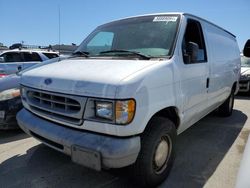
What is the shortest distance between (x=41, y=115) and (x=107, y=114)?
1026 millimetres

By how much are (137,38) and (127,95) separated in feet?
4.51

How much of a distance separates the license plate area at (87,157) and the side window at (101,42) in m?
1.66

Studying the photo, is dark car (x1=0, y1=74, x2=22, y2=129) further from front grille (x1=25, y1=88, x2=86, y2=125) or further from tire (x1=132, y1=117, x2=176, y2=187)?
tire (x1=132, y1=117, x2=176, y2=187)

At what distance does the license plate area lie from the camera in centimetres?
247

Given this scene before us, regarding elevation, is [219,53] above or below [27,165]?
above

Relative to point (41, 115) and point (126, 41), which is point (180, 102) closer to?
point (126, 41)

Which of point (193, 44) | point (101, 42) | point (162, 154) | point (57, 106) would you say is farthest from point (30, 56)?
point (162, 154)

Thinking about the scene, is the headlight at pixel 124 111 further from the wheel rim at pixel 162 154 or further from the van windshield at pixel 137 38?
the van windshield at pixel 137 38

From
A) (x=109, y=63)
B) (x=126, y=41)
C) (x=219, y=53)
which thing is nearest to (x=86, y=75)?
(x=109, y=63)

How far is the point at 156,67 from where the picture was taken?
9.33ft

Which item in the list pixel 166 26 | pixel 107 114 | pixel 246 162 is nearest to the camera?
pixel 246 162

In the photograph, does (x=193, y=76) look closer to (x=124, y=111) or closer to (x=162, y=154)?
(x=162, y=154)

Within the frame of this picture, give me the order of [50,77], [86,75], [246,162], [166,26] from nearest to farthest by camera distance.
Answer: [246,162]
[86,75]
[50,77]
[166,26]

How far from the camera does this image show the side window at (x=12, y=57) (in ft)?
38.5
